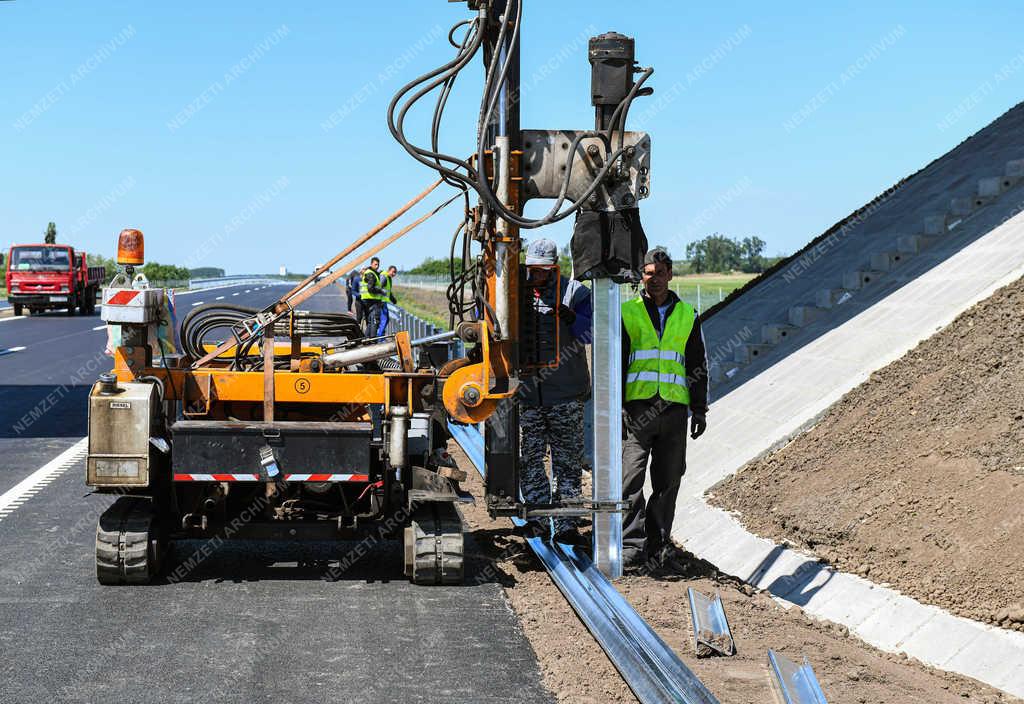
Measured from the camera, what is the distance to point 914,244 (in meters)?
15.3

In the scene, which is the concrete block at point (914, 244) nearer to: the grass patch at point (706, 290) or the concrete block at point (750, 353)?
the concrete block at point (750, 353)

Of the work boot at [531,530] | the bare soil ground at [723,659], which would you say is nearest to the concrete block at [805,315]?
the work boot at [531,530]

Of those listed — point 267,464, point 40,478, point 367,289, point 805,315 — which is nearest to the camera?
point 267,464

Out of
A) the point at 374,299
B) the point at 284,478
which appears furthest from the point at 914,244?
the point at 374,299

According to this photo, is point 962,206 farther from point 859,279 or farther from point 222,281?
point 222,281

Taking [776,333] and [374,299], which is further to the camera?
[374,299]

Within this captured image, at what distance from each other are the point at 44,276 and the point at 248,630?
138ft

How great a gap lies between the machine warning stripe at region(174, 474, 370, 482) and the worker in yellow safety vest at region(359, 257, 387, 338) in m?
17.1

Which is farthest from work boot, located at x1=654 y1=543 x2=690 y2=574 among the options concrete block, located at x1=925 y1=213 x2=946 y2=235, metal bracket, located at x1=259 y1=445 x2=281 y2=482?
concrete block, located at x1=925 y1=213 x2=946 y2=235

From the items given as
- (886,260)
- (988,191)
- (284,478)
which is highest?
(988,191)

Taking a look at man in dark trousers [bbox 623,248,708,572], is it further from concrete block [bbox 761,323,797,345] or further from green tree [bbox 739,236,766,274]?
green tree [bbox 739,236,766,274]

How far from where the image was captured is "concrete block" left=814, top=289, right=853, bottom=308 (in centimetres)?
1509

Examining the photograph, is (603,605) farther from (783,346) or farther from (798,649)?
(783,346)

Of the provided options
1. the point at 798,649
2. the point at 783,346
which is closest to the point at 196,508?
the point at 798,649
